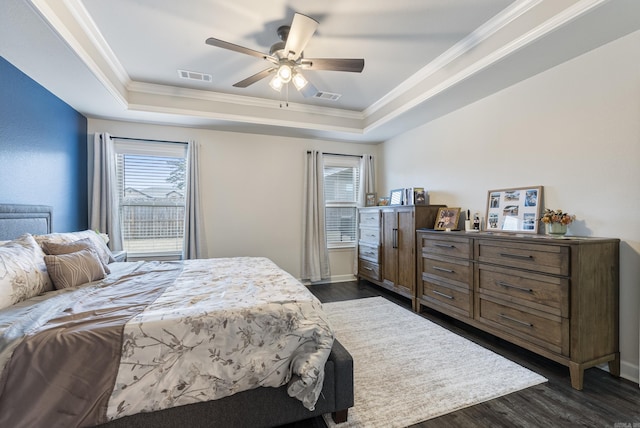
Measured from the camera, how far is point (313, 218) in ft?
15.4

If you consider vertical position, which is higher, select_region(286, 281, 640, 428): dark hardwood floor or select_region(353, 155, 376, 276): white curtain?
select_region(353, 155, 376, 276): white curtain

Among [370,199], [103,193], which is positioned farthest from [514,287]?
[103,193]

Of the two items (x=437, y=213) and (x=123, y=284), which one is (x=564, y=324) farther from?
(x=123, y=284)

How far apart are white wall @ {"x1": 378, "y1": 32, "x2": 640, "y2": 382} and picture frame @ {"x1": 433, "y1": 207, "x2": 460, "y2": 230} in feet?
0.48

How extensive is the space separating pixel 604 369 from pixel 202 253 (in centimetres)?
446

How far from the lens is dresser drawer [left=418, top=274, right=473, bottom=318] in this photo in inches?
111

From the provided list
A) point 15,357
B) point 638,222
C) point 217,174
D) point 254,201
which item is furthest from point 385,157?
point 15,357

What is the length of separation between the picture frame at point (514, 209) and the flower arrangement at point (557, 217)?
0.64 feet

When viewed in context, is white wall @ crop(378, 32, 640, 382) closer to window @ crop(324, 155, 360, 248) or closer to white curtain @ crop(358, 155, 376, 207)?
white curtain @ crop(358, 155, 376, 207)

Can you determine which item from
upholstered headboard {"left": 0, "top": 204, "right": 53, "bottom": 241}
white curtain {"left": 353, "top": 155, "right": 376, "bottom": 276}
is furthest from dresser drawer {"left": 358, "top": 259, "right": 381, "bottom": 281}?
upholstered headboard {"left": 0, "top": 204, "right": 53, "bottom": 241}

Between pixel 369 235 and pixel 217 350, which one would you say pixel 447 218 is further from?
pixel 217 350

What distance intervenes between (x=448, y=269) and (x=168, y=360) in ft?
8.95

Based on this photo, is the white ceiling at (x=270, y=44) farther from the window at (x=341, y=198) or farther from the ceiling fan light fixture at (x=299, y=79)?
the window at (x=341, y=198)

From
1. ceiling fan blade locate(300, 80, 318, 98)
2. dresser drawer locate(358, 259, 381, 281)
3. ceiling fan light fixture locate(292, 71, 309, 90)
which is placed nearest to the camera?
ceiling fan light fixture locate(292, 71, 309, 90)
